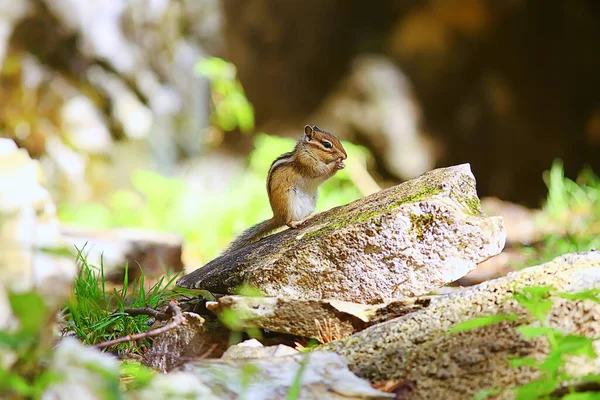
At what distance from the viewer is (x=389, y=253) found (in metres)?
2.79

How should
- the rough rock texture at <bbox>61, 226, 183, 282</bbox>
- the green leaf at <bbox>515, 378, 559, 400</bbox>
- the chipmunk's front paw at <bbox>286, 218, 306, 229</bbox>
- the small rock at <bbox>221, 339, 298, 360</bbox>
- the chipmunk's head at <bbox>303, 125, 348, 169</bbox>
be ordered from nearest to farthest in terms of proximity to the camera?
1. the green leaf at <bbox>515, 378, 559, 400</bbox>
2. the small rock at <bbox>221, 339, 298, 360</bbox>
3. the chipmunk's front paw at <bbox>286, 218, 306, 229</bbox>
4. the chipmunk's head at <bbox>303, 125, 348, 169</bbox>
5. the rough rock texture at <bbox>61, 226, 183, 282</bbox>

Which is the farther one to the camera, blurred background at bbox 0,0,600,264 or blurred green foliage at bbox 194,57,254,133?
blurred green foliage at bbox 194,57,254,133

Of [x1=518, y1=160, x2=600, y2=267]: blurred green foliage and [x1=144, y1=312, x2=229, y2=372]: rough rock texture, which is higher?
[x1=518, y1=160, x2=600, y2=267]: blurred green foliage

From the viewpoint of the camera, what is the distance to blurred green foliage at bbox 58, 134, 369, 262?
7.62m

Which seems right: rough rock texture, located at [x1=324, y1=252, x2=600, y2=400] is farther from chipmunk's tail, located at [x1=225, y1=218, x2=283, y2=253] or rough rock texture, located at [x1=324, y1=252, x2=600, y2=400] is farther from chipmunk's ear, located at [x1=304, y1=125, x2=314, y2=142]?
chipmunk's ear, located at [x1=304, y1=125, x2=314, y2=142]

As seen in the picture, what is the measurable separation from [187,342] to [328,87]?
305 inches

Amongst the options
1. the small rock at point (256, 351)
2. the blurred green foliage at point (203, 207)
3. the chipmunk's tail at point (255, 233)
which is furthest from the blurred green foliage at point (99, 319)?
the blurred green foliage at point (203, 207)

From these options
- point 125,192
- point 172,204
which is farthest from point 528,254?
point 125,192

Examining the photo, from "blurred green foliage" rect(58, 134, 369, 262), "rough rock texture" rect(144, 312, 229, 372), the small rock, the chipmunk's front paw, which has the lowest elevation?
the small rock

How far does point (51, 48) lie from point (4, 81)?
2.57 feet

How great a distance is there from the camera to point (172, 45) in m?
10.9

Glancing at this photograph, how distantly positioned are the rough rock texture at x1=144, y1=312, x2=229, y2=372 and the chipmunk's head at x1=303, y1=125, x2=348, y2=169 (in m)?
1.75

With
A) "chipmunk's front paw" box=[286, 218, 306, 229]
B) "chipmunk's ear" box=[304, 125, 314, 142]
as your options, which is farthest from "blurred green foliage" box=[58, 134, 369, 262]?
"chipmunk's front paw" box=[286, 218, 306, 229]

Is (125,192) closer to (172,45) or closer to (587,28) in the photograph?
(172,45)
